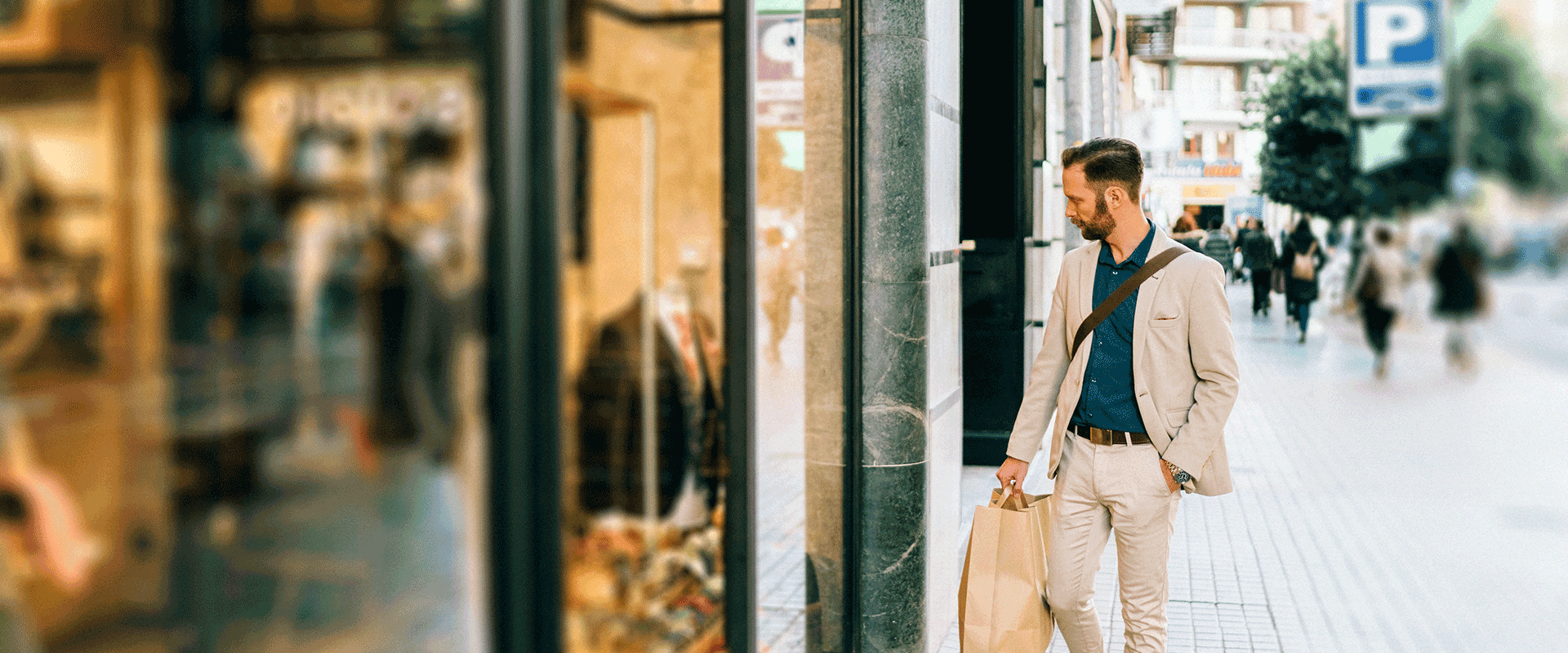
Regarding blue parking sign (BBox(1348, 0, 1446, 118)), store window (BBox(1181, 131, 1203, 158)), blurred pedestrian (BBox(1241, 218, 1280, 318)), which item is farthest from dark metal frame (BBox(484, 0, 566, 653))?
store window (BBox(1181, 131, 1203, 158))

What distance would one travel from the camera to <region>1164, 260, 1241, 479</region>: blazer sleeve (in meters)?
3.42

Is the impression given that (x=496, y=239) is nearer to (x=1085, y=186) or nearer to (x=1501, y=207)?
(x=1085, y=186)

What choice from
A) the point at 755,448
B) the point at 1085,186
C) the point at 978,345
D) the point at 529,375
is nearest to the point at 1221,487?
the point at 1085,186

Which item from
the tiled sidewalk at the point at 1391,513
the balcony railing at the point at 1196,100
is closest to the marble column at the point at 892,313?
the tiled sidewalk at the point at 1391,513

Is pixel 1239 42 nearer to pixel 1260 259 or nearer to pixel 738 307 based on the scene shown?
pixel 1260 259

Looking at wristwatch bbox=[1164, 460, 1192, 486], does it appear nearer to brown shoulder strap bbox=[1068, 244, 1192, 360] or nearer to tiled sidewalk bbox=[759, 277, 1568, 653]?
brown shoulder strap bbox=[1068, 244, 1192, 360]

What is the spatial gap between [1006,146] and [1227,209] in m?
3.82

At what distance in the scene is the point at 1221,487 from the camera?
3516mm

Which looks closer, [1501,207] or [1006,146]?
[1501,207]

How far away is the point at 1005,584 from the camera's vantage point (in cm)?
359

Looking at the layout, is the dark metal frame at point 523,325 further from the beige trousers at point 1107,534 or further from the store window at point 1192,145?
the store window at point 1192,145

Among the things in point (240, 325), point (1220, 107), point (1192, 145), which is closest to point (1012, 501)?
point (240, 325)

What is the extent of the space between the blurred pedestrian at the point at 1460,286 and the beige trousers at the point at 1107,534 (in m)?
1.00

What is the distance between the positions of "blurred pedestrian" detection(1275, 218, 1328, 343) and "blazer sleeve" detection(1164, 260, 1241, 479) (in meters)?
1.03
